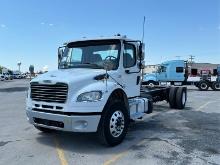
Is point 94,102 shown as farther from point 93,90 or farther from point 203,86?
point 203,86

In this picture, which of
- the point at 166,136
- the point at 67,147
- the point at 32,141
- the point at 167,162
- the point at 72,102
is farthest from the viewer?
the point at 166,136

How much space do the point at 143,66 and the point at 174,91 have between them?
A: 5656 millimetres

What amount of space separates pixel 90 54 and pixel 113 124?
2.06 m

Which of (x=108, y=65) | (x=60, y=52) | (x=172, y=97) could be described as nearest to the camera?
(x=108, y=65)

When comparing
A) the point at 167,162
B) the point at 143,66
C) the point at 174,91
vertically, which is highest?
the point at 143,66

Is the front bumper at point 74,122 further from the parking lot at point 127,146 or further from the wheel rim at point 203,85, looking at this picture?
the wheel rim at point 203,85

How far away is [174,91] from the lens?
47.5 feet

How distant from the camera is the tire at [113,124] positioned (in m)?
7.14

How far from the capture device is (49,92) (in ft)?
23.6

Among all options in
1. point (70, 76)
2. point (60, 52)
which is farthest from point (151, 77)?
point (70, 76)

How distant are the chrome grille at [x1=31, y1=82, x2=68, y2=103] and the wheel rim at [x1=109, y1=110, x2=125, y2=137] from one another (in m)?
1.27

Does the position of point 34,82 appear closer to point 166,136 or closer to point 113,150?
point 113,150

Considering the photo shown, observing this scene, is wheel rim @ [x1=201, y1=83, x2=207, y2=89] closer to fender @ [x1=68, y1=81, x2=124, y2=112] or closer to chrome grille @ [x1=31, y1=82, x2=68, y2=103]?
fender @ [x1=68, y1=81, x2=124, y2=112]

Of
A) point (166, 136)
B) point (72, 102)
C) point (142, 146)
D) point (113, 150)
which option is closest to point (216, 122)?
point (166, 136)
